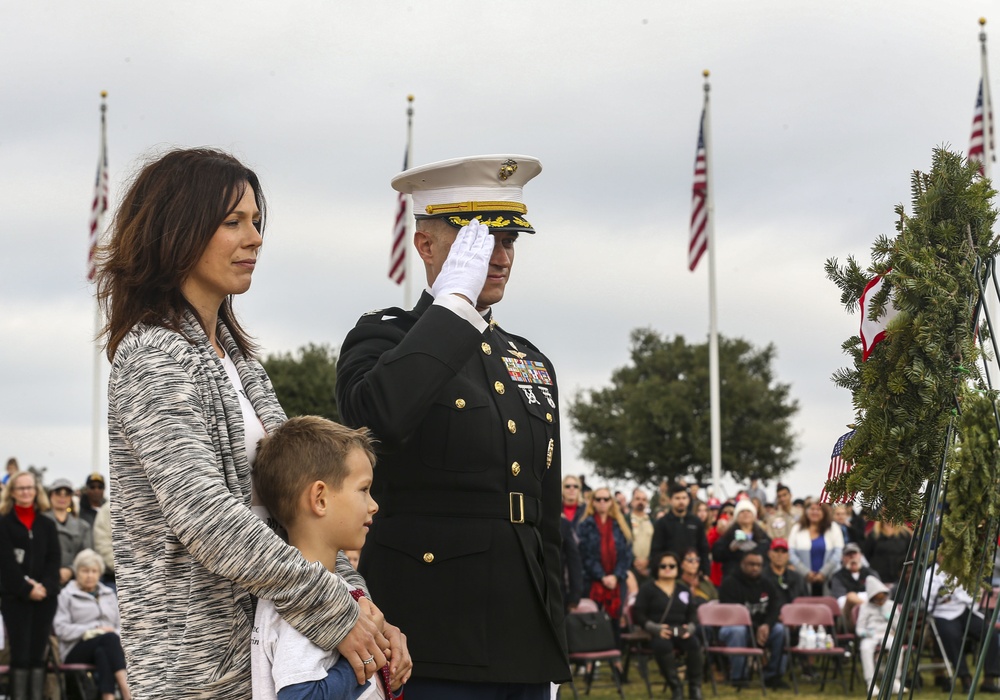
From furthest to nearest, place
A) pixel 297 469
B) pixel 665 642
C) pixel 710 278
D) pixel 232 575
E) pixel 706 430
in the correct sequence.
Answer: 1. pixel 706 430
2. pixel 710 278
3. pixel 665 642
4. pixel 297 469
5. pixel 232 575

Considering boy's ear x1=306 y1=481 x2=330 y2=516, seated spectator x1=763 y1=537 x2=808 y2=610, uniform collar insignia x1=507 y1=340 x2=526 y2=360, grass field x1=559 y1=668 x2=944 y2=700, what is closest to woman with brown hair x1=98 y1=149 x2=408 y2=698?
boy's ear x1=306 y1=481 x2=330 y2=516

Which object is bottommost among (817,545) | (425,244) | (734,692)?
(734,692)

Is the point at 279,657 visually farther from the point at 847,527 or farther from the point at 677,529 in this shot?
the point at 847,527

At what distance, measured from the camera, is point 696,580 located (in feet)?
41.4

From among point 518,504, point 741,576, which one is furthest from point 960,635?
point 518,504

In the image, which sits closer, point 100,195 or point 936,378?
A: point 936,378

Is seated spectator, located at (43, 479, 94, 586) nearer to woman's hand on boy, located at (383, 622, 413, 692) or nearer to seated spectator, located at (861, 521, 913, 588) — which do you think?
seated spectator, located at (861, 521, 913, 588)

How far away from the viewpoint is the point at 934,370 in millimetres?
2973

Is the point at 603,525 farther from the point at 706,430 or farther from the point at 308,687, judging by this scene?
the point at 706,430

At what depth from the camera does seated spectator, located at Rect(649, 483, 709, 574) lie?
41.9 ft

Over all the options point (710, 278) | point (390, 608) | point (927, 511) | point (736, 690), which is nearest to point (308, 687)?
point (390, 608)

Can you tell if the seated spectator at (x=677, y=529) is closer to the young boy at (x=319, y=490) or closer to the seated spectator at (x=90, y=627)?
the seated spectator at (x=90, y=627)

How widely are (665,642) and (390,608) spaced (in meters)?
9.10

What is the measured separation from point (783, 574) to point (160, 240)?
11.6 meters
